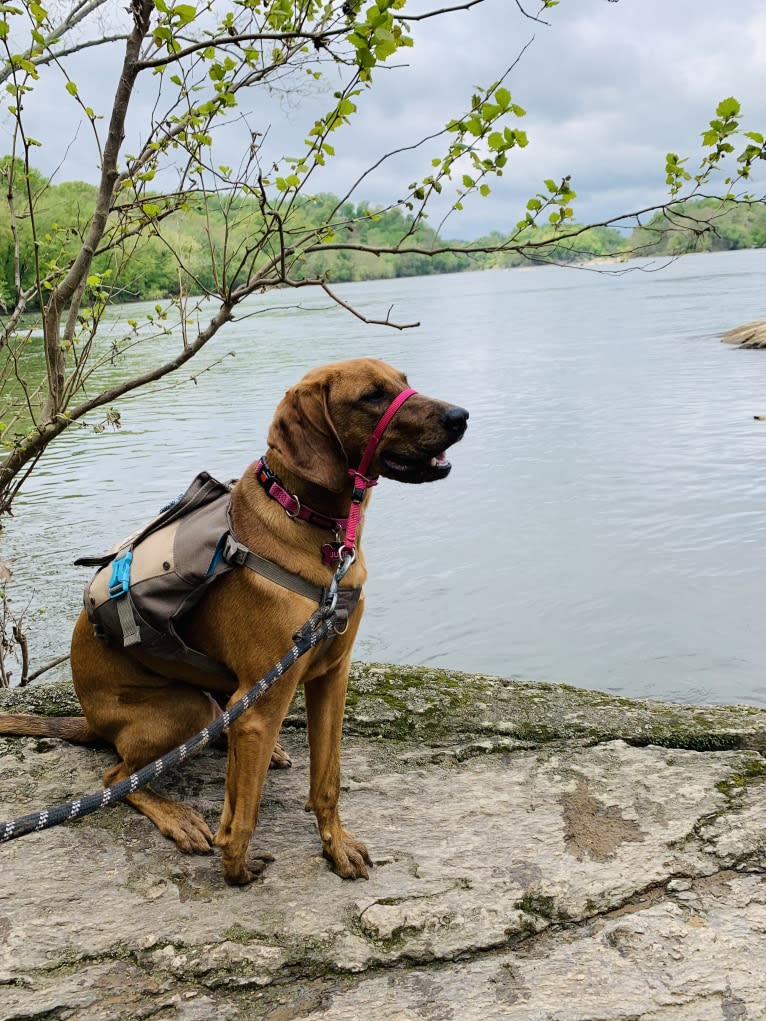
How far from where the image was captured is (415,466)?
3205 mm

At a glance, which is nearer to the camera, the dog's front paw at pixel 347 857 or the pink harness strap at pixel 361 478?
the pink harness strap at pixel 361 478

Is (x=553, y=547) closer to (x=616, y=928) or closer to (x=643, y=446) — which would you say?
(x=643, y=446)

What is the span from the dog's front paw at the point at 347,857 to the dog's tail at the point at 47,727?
146cm

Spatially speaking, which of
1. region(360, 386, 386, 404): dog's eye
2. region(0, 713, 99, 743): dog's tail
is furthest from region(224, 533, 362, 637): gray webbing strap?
region(0, 713, 99, 743): dog's tail

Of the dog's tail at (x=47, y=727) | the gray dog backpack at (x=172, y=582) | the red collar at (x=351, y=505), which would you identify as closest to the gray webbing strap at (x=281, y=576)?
the gray dog backpack at (x=172, y=582)

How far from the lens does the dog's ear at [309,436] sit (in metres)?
3.19

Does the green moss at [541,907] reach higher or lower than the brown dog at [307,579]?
lower

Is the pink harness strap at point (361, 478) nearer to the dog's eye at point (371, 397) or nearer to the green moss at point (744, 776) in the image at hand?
the dog's eye at point (371, 397)

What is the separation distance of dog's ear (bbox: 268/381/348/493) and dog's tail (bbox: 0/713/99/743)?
192cm

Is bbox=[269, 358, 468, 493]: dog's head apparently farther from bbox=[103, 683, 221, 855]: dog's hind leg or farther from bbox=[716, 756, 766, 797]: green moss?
bbox=[716, 756, 766, 797]: green moss

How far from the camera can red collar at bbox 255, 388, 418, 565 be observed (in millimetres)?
3191

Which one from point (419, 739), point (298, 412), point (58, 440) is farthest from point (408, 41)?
point (58, 440)

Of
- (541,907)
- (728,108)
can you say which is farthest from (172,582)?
(728,108)

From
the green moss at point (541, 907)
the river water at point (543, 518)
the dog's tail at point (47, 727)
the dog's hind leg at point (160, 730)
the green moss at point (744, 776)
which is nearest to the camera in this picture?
the green moss at point (541, 907)
